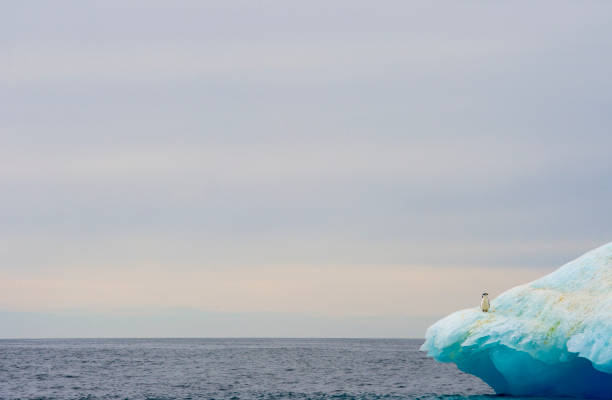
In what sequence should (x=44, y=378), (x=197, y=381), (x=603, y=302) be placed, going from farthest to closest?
(x=44, y=378) < (x=197, y=381) < (x=603, y=302)

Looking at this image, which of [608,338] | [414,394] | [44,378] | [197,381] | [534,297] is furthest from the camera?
[44,378]

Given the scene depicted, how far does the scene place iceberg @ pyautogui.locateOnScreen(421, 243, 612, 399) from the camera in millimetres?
32031

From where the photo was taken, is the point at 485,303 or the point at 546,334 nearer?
the point at 546,334

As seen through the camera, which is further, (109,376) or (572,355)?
(109,376)

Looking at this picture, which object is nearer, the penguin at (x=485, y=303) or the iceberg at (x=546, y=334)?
the iceberg at (x=546, y=334)

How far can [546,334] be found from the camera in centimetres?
3262

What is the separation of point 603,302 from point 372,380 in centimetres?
3218

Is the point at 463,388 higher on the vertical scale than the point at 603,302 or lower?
lower

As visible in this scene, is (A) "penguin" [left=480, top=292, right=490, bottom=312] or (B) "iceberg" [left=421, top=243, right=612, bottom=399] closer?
(B) "iceberg" [left=421, top=243, right=612, bottom=399]

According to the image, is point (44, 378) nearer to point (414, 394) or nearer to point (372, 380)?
point (372, 380)

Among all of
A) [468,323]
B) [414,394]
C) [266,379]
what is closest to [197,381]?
[266,379]

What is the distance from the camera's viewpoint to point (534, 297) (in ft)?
114

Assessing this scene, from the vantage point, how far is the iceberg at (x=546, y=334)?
32031mm

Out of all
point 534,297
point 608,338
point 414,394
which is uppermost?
point 534,297
